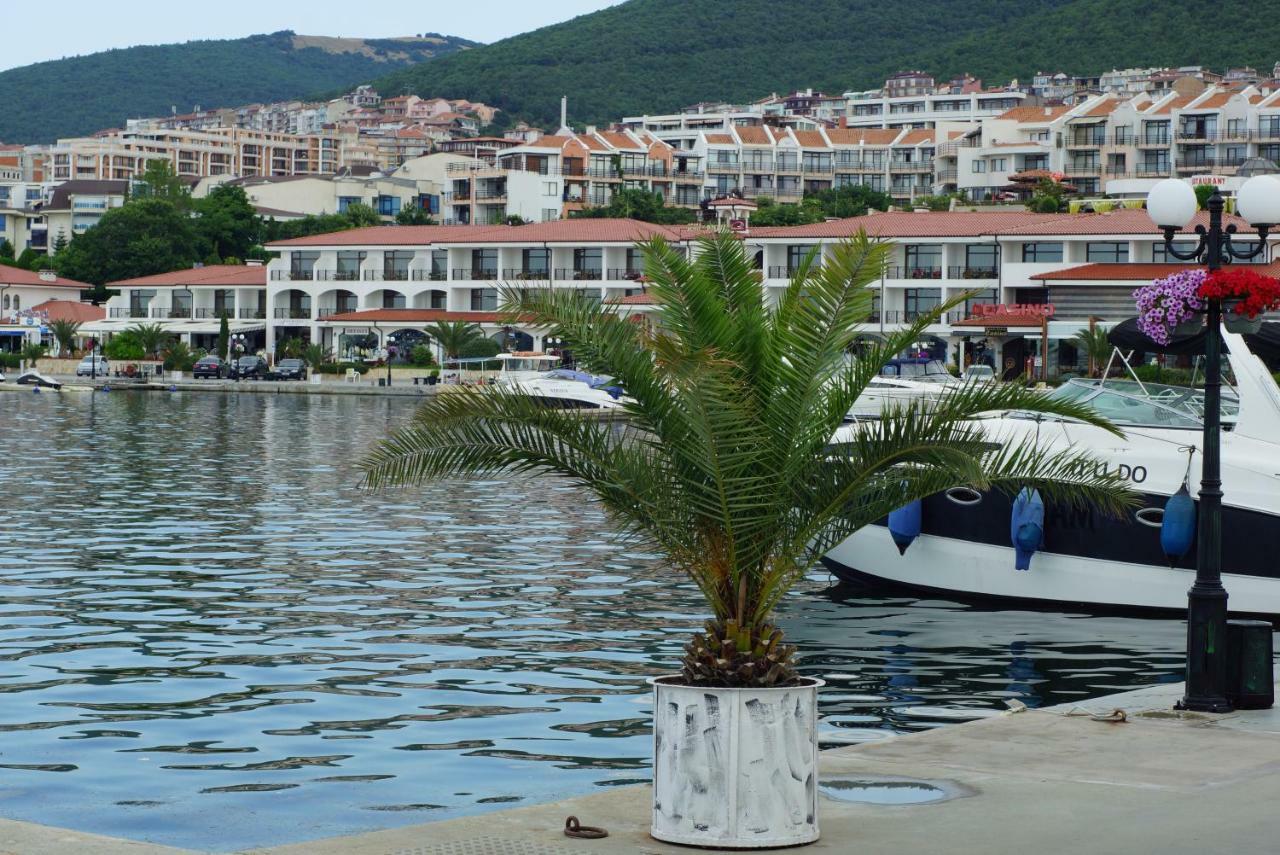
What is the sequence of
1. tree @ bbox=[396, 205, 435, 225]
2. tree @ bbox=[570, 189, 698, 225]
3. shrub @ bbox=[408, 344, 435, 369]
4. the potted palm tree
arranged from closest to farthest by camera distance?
the potted palm tree → shrub @ bbox=[408, 344, 435, 369] → tree @ bbox=[570, 189, 698, 225] → tree @ bbox=[396, 205, 435, 225]

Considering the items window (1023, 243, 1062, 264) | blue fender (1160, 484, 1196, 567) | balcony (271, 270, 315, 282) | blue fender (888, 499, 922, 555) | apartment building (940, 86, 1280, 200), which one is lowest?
blue fender (888, 499, 922, 555)

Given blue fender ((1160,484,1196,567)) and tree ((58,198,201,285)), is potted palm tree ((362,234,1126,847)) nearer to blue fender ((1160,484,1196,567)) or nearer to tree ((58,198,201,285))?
blue fender ((1160,484,1196,567))

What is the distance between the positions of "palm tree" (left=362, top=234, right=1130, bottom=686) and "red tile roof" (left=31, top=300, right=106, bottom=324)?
12684cm

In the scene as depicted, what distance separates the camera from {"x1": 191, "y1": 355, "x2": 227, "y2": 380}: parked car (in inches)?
4213

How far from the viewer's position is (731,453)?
10305 millimetres

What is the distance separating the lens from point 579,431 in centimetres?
1098

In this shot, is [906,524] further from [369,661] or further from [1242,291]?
[1242,291]

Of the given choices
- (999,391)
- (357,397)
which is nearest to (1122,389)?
(999,391)

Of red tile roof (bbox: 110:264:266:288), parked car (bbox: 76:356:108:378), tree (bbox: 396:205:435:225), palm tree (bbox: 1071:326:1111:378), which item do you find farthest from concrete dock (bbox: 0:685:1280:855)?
tree (bbox: 396:205:435:225)

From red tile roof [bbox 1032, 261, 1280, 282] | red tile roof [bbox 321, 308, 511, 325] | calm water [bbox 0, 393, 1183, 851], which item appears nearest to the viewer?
calm water [bbox 0, 393, 1183, 851]

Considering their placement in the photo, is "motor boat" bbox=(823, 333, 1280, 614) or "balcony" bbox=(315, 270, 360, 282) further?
"balcony" bbox=(315, 270, 360, 282)

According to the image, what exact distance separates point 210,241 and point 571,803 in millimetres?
147407

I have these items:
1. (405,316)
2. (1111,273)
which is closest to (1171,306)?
(1111,273)

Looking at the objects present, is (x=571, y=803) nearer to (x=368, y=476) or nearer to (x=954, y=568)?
(x=368, y=476)
